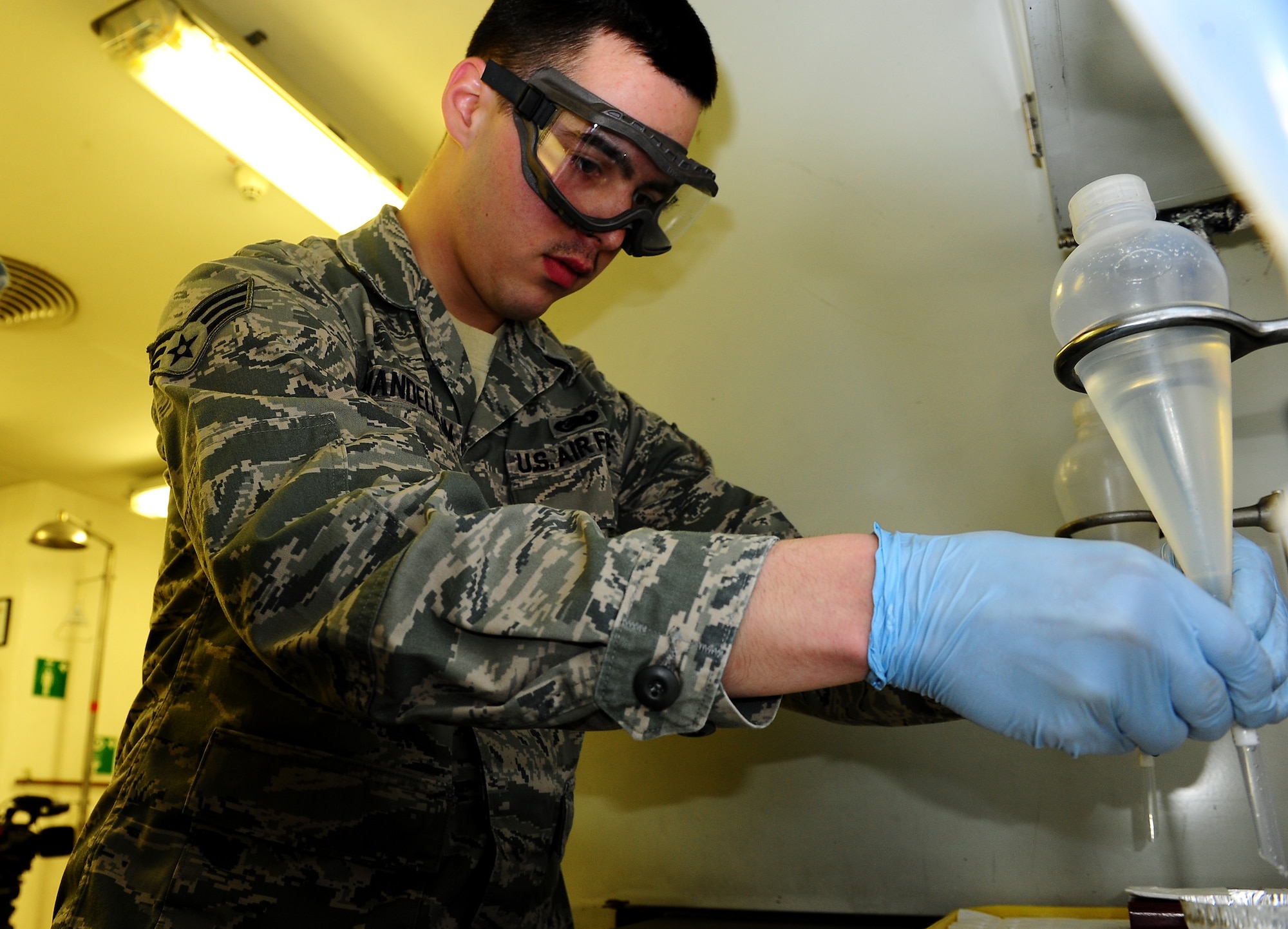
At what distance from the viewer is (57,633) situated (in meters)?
4.42

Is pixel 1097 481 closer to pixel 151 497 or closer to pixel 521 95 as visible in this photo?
pixel 521 95

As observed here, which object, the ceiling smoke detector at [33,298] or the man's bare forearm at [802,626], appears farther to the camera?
the ceiling smoke detector at [33,298]

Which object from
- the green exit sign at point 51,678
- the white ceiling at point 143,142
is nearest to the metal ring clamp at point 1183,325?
the white ceiling at point 143,142

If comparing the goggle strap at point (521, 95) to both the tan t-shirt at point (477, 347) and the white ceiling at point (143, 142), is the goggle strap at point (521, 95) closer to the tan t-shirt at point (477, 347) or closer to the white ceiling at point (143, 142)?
the tan t-shirt at point (477, 347)

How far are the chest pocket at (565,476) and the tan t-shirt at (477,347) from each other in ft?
0.45

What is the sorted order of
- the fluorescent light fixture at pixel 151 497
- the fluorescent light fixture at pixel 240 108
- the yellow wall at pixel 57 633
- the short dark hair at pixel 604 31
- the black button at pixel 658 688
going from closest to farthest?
1. the black button at pixel 658 688
2. the short dark hair at pixel 604 31
3. the fluorescent light fixture at pixel 240 108
4. the fluorescent light fixture at pixel 151 497
5. the yellow wall at pixel 57 633

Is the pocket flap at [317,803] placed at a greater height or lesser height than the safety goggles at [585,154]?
lesser

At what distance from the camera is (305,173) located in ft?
6.18

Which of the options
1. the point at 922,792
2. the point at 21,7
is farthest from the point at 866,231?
the point at 21,7

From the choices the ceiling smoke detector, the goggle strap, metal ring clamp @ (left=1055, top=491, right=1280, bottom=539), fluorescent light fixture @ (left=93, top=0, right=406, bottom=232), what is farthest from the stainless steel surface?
the ceiling smoke detector

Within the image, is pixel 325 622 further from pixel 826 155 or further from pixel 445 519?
pixel 826 155

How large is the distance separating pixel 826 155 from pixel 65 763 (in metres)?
4.45

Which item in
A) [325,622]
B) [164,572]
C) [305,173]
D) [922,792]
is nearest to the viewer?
[325,622]

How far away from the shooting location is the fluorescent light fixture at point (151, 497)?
388 cm
